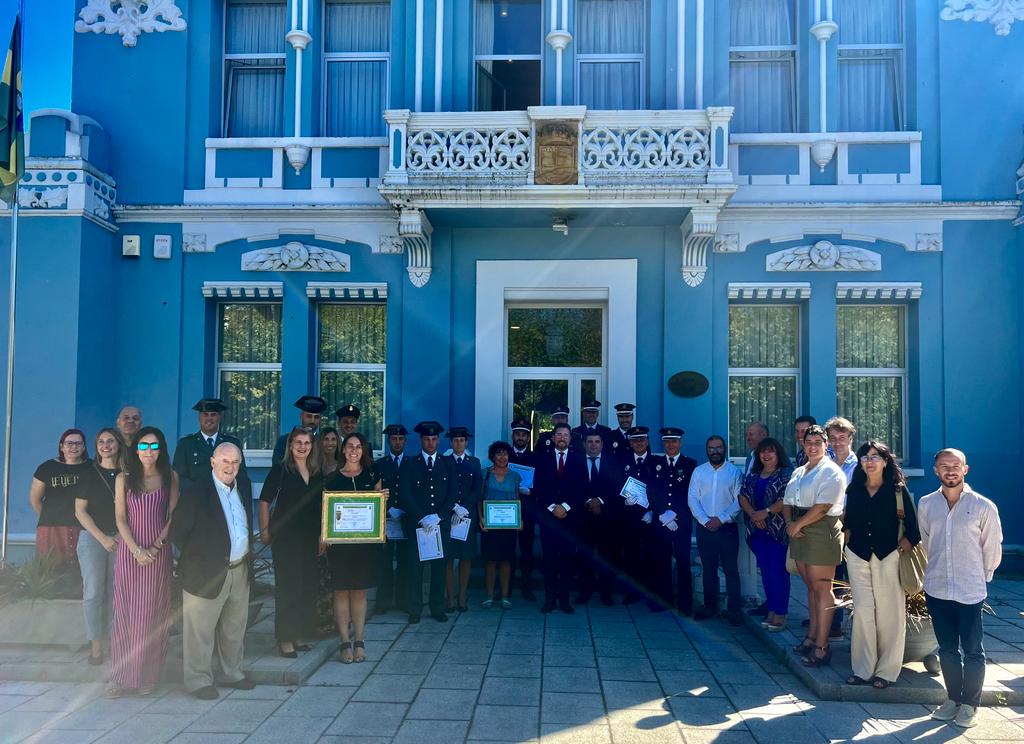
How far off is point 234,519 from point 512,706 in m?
2.54

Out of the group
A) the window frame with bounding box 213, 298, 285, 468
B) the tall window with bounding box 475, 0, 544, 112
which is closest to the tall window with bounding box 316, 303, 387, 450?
the window frame with bounding box 213, 298, 285, 468

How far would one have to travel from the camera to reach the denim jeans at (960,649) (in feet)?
17.2

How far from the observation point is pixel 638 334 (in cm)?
1012

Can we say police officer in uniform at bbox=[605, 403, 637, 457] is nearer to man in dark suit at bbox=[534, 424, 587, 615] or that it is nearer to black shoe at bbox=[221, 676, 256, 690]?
man in dark suit at bbox=[534, 424, 587, 615]

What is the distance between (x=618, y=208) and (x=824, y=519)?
479cm

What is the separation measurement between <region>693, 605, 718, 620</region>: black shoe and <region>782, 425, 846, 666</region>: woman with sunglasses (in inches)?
63.1

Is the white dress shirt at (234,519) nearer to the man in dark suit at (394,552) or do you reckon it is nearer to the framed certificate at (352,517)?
the framed certificate at (352,517)

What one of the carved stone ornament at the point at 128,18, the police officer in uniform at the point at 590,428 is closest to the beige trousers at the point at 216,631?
the police officer in uniform at the point at 590,428

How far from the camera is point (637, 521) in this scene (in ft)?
27.4

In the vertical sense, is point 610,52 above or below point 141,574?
above

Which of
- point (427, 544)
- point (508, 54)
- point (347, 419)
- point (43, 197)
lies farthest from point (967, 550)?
point (43, 197)

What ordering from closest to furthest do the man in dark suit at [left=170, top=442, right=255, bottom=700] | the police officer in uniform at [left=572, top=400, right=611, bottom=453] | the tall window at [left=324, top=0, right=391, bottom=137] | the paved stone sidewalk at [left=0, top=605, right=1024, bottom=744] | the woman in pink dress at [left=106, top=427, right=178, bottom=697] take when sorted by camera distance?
the paved stone sidewalk at [left=0, top=605, right=1024, bottom=744] < the man in dark suit at [left=170, top=442, right=255, bottom=700] < the woman in pink dress at [left=106, top=427, right=178, bottom=697] < the police officer in uniform at [left=572, top=400, right=611, bottom=453] < the tall window at [left=324, top=0, right=391, bottom=137]

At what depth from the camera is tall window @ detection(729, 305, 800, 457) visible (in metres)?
10.4

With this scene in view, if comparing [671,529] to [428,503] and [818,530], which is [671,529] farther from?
[428,503]
